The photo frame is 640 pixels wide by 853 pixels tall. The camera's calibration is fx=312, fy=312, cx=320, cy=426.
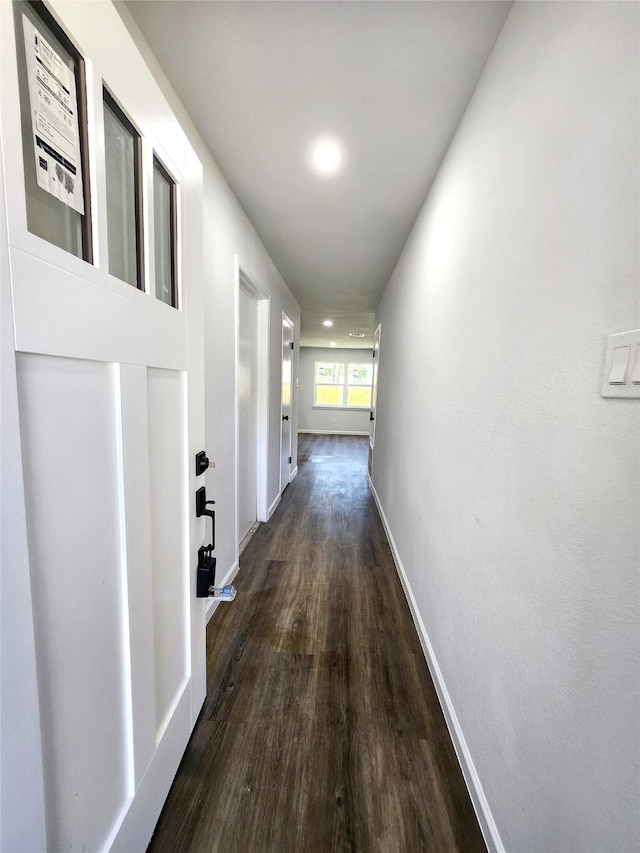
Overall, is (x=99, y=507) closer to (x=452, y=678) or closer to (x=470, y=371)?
(x=470, y=371)

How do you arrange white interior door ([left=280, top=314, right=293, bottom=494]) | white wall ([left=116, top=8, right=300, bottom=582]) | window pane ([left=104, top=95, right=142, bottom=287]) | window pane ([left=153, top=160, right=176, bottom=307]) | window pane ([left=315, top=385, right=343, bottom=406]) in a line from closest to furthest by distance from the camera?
window pane ([left=104, top=95, right=142, bottom=287]) → window pane ([left=153, top=160, right=176, bottom=307]) → white wall ([left=116, top=8, right=300, bottom=582]) → white interior door ([left=280, top=314, right=293, bottom=494]) → window pane ([left=315, top=385, right=343, bottom=406])

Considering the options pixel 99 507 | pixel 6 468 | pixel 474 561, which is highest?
pixel 6 468

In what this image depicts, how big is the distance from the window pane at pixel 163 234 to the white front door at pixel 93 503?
0.03 meters

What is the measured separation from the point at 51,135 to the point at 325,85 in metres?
1.19

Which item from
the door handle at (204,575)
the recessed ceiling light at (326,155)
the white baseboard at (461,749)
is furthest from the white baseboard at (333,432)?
the door handle at (204,575)

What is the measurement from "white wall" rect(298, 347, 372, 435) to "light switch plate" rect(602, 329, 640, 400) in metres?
8.23

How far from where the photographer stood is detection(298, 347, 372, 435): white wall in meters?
8.66

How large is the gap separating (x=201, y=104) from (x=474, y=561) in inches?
84.9

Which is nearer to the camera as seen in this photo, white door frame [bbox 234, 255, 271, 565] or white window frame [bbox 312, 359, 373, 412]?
white door frame [bbox 234, 255, 271, 565]

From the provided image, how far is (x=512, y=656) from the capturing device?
849 millimetres

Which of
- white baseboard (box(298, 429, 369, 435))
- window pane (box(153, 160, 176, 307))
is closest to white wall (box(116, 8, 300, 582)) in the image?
window pane (box(153, 160, 176, 307))

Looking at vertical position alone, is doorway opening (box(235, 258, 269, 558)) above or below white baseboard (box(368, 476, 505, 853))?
above

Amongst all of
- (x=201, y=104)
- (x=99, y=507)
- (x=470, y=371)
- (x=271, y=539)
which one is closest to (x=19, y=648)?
(x=99, y=507)

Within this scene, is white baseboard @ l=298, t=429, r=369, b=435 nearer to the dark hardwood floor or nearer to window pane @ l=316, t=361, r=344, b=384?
window pane @ l=316, t=361, r=344, b=384
